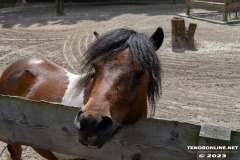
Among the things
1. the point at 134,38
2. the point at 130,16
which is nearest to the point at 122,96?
the point at 134,38

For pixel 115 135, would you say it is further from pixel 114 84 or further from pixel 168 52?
pixel 168 52

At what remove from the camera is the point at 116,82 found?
1.95m

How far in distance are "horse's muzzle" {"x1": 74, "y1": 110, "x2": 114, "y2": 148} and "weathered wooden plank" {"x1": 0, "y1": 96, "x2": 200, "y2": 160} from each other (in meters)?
0.30

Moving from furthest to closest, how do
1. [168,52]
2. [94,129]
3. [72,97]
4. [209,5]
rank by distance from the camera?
1. [209,5]
2. [168,52]
3. [72,97]
4. [94,129]

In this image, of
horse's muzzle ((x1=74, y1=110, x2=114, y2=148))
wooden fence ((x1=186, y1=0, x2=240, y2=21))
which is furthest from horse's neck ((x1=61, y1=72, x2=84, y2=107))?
wooden fence ((x1=186, y1=0, x2=240, y2=21))

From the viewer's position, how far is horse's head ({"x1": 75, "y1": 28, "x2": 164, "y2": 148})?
5.60 ft

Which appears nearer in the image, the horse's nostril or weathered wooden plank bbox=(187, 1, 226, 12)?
the horse's nostril

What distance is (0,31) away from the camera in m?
11.4

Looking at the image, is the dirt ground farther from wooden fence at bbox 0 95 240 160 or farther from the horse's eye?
the horse's eye

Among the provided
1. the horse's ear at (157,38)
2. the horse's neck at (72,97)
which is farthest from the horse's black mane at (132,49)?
the horse's neck at (72,97)

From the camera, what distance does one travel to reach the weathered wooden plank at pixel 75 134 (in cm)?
186

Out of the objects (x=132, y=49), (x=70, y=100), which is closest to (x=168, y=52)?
(x=70, y=100)

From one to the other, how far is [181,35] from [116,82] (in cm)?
720

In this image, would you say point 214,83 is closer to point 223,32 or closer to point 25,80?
point 25,80
